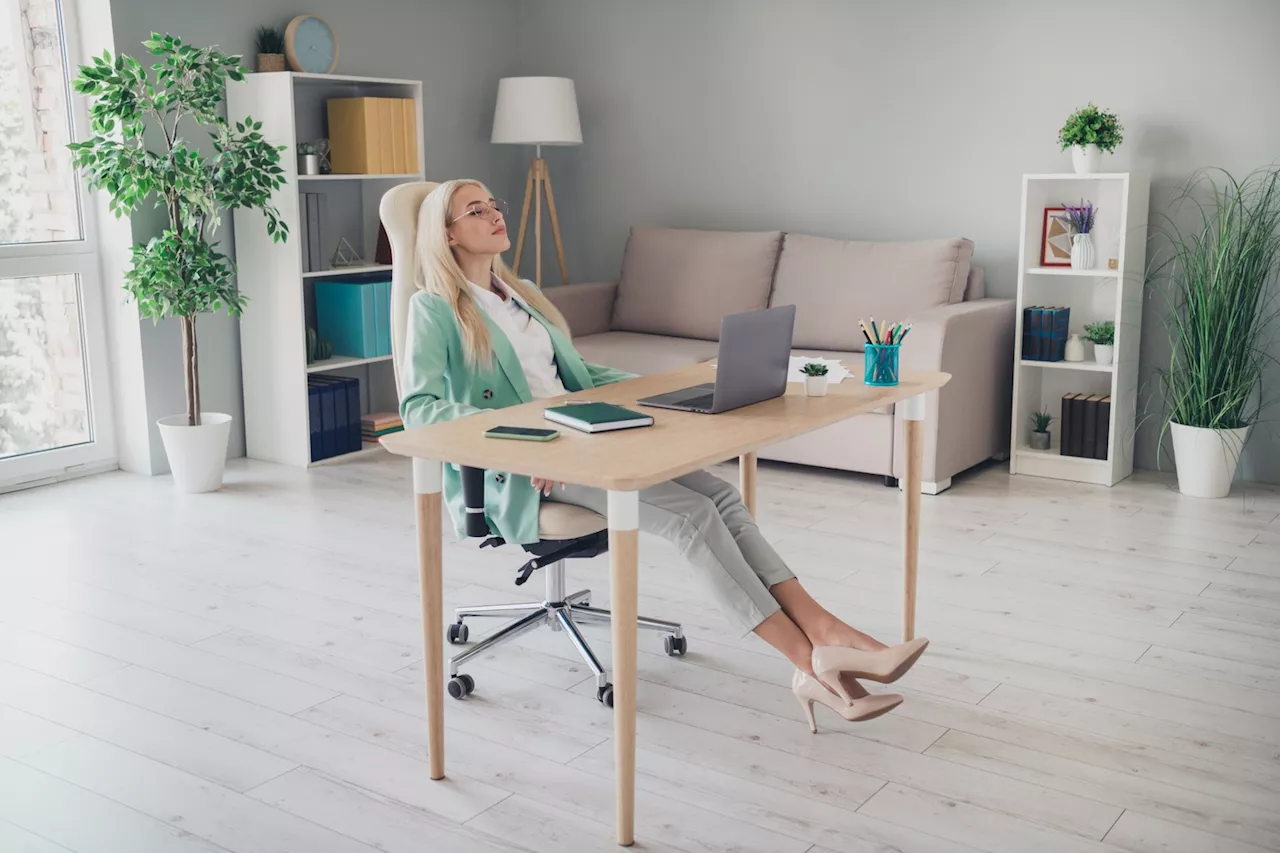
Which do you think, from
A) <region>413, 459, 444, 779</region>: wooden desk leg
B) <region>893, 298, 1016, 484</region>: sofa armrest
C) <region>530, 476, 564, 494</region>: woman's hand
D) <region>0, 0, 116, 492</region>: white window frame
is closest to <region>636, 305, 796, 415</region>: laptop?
<region>530, 476, 564, 494</region>: woman's hand

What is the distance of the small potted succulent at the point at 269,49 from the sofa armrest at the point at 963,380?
2.66m

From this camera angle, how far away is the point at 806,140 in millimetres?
5469

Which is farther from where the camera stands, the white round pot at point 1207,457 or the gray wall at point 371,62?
the gray wall at point 371,62

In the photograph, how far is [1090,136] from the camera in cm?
447

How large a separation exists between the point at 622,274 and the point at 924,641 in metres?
3.47

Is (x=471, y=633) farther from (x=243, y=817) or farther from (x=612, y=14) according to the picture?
(x=612, y=14)

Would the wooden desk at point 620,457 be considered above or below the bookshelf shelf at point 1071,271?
below

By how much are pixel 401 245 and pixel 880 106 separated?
9.62 ft

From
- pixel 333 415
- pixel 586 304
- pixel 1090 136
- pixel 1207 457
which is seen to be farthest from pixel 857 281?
pixel 333 415

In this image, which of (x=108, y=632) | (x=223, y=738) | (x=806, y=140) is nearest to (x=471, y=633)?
(x=223, y=738)

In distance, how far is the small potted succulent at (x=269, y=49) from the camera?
489 centimetres

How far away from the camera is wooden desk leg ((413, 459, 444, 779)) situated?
2271 millimetres

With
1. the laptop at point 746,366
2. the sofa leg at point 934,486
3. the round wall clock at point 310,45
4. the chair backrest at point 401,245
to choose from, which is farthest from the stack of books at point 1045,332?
the round wall clock at point 310,45

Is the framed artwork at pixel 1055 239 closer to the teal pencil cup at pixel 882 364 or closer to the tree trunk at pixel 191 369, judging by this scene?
the teal pencil cup at pixel 882 364
